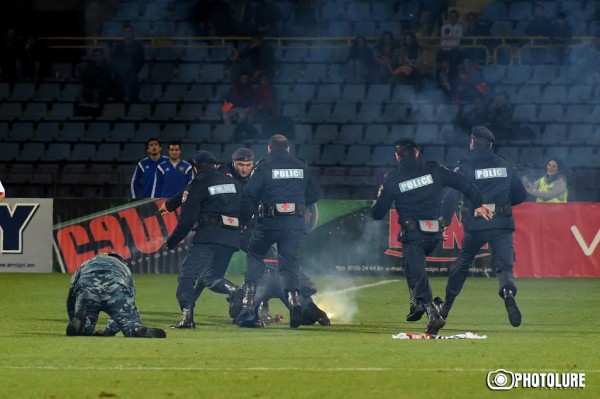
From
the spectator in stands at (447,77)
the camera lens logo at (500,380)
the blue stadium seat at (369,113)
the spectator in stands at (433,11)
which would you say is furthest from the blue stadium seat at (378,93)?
the camera lens logo at (500,380)

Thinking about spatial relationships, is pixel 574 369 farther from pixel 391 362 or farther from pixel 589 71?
pixel 589 71

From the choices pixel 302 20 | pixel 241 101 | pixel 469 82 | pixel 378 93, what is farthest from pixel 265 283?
pixel 302 20

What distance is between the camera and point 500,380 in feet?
32.1

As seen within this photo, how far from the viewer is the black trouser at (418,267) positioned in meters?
13.9

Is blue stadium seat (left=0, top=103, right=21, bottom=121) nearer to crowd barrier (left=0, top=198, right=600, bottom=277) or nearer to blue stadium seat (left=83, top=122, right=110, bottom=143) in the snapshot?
blue stadium seat (left=83, top=122, right=110, bottom=143)

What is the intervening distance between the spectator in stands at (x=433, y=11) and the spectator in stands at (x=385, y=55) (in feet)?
4.51

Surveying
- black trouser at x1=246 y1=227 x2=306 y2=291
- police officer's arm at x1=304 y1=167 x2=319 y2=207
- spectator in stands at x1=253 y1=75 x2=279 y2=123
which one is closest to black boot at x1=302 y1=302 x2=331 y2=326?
black trouser at x1=246 y1=227 x2=306 y2=291

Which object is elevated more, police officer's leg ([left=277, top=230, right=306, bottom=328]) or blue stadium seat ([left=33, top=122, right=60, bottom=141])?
blue stadium seat ([left=33, top=122, right=60, bottom=141])

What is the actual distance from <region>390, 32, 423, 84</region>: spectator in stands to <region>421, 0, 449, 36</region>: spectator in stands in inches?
54.1

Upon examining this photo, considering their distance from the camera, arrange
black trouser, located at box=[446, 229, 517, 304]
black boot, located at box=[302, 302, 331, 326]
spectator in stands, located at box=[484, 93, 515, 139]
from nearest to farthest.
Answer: black trouser, located at box=[446, 229, 517, 304] < black boot, located at box=[302, 302, 331, 326] < spectator in stands, located at box=[484, 93, 515, 139]

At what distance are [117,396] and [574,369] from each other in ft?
12.0

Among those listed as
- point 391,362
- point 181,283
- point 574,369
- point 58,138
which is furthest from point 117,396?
point 58,138

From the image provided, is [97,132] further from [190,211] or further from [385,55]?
[190,211]

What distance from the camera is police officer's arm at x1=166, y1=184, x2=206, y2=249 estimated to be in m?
14.7
